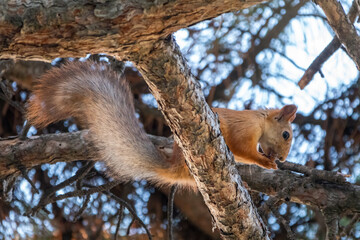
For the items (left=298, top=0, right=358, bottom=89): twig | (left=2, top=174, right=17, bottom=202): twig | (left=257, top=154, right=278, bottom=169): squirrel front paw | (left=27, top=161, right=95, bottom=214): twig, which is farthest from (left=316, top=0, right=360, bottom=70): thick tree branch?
(left=2, top=174, right=17, bottom=202): twig

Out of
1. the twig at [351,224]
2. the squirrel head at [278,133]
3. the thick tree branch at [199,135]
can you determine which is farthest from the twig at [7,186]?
Result: the twig at [351,224]

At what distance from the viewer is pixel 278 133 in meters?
2.20

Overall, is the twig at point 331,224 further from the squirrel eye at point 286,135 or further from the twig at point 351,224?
the squirrel eye at point 286,135

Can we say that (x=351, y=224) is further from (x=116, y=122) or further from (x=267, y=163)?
(x=116, y=122)

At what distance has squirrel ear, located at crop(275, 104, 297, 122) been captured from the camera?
2.14m

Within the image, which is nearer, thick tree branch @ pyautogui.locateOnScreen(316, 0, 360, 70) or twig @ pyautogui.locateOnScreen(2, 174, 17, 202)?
thick tree branch @ pyautogui.locateOnScreen(316, 0, 360, 70)

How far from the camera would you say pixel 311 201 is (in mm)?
1874

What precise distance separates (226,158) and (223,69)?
1344 mm

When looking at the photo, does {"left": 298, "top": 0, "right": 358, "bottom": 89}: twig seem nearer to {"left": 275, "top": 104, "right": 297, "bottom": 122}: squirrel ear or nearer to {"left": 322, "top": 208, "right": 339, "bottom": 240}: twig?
{"left": 275, "top": 104, "right": 297, "bottom": 122}: squirrel ear

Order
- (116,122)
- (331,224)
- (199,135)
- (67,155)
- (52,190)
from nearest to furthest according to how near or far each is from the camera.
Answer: (199,135) → (331,224) → (116,122) → (52,190) → (67,155)

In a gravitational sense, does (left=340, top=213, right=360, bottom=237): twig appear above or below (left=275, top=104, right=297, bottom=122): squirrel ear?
below

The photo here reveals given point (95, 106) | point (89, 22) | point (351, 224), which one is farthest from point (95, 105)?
point (351, 224)

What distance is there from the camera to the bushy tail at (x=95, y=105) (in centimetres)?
168

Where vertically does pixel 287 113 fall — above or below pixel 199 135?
above
